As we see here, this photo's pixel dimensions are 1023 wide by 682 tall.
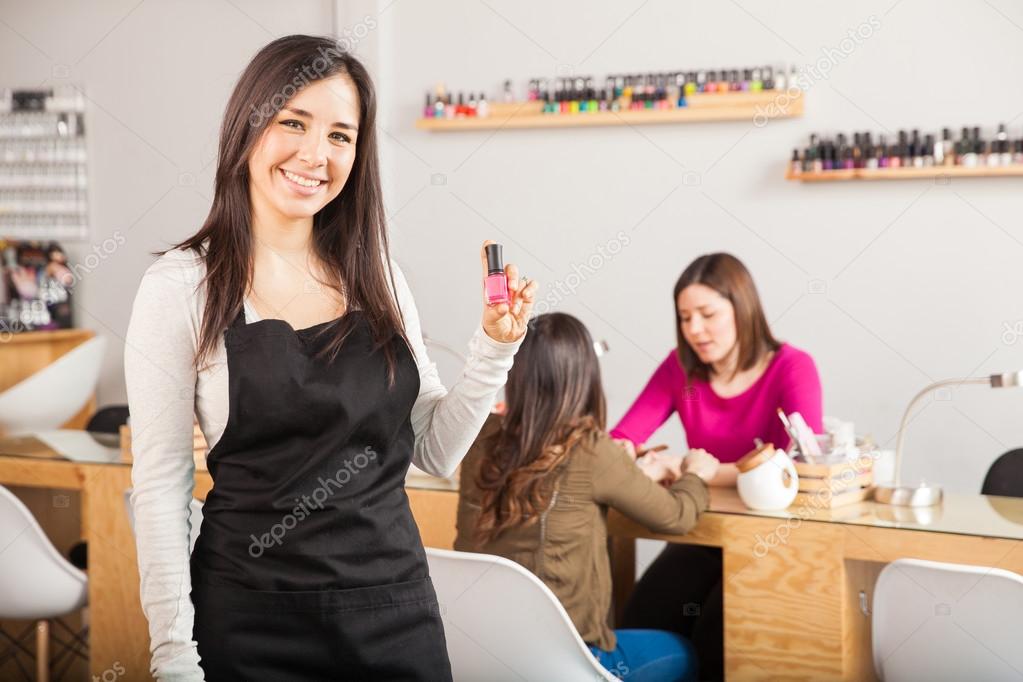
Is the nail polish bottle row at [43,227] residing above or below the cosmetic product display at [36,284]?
above

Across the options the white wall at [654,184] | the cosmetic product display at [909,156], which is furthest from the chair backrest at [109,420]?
the cosmetic product display at [909,156]

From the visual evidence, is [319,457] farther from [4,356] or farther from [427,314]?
[4,356]

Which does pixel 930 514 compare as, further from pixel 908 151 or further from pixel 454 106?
pixel 454 106

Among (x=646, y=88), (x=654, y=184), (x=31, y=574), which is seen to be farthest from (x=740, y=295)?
(x=31, y=574)

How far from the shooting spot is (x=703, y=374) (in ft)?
8.93

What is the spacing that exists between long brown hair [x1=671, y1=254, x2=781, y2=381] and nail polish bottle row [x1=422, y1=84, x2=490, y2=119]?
5.54ft

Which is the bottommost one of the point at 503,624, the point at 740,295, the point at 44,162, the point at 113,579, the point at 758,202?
the point at 113,579

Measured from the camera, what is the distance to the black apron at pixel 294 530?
1.20 meters

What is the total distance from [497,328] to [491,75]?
3.03 m

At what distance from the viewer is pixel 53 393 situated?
3.76 meters

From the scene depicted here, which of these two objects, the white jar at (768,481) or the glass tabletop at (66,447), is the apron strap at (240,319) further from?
A: the glass tabletop at (66,447)

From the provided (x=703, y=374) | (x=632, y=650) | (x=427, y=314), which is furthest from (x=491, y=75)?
(x=632, y=650)

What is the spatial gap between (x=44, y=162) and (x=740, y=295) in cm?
359

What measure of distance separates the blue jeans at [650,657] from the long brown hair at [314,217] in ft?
3.11
